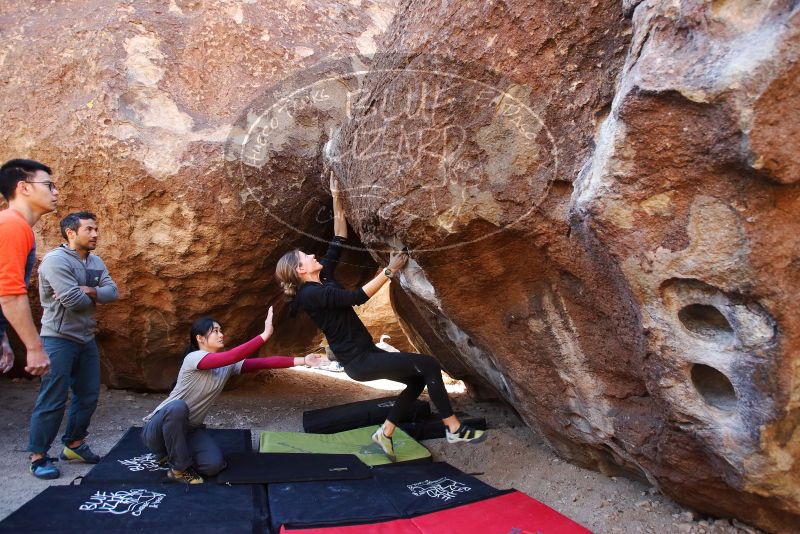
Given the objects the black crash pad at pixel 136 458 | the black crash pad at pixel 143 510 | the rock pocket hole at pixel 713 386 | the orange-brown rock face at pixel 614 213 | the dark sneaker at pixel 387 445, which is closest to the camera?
the orange-brown rock face at pixel 614 213

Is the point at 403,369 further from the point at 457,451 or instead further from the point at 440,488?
the point at 457,451

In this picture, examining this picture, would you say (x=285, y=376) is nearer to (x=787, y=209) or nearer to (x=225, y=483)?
(x=225, y=483)

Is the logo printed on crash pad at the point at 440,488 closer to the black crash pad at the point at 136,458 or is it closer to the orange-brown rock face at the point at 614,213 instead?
the orange-brown rock face at the point at 614,213

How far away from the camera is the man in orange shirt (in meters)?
2.46

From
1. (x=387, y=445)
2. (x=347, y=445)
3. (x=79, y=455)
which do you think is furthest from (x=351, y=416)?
(x=79, y=455)

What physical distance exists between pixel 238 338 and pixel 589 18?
10.5ft

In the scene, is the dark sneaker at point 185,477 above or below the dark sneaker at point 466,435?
below

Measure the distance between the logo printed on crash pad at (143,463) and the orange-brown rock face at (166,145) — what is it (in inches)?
47.7

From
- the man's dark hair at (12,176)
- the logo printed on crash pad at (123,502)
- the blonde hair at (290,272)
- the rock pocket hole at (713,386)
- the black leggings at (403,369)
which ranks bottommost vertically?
the logo printed on crash pad at (123,502)

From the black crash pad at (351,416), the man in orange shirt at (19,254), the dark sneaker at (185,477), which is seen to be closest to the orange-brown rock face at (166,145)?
the black crash pad at (351,416)

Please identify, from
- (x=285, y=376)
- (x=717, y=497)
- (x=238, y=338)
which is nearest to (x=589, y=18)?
(x=717, y=497)

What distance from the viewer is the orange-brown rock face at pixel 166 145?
383 centimetres

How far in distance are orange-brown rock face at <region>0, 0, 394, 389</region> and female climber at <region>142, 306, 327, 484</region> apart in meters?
1.03

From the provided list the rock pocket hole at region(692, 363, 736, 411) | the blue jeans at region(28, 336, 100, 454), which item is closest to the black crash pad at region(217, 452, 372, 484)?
the blue jeans at region(28, 336, 100, 454)
